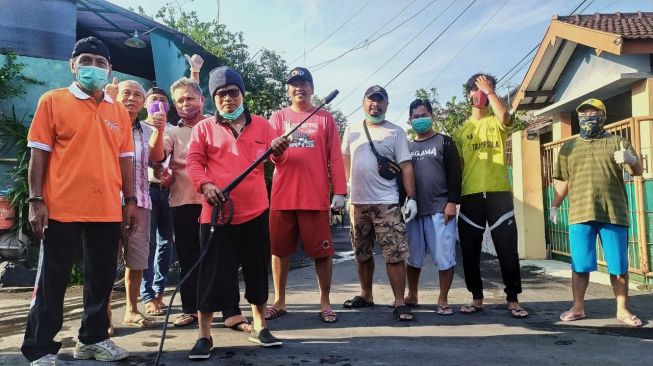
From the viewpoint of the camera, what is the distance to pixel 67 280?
2.77 metres

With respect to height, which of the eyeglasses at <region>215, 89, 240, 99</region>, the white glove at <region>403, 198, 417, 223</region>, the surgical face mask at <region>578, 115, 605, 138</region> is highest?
the eyeglasses at <region>215, 89, 240, 99</region>

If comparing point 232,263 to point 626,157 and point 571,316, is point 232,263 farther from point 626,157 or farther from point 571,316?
point 626,157

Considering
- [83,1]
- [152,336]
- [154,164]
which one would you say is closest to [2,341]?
[152,336]

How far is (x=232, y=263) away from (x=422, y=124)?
7.28 ft

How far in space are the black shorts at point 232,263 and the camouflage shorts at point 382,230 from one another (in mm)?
1167

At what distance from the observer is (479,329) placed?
11.7 feet

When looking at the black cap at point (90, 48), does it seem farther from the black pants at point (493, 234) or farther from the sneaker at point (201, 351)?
the black pants at point (493, 234)

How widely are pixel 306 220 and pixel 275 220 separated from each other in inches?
10.8

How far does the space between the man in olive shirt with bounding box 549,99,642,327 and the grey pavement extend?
0.98ft

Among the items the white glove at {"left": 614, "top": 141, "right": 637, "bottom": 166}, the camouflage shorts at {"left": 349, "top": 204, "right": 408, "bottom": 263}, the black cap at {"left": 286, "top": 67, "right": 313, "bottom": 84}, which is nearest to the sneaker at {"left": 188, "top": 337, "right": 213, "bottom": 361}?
the camouflage shorts at {"left": 349, "top": 204, "right": 408, "bottom": 263}

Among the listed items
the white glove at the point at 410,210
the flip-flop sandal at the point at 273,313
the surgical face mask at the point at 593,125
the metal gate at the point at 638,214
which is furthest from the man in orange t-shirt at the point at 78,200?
the metal gate at the point at 638,214

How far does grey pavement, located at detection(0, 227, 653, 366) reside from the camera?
9.40ft

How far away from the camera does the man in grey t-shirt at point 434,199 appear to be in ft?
13.6

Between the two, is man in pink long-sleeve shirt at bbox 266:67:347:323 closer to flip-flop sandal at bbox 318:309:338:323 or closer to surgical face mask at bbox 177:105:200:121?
flip-flop sandal at bbox 318:309:338:323
